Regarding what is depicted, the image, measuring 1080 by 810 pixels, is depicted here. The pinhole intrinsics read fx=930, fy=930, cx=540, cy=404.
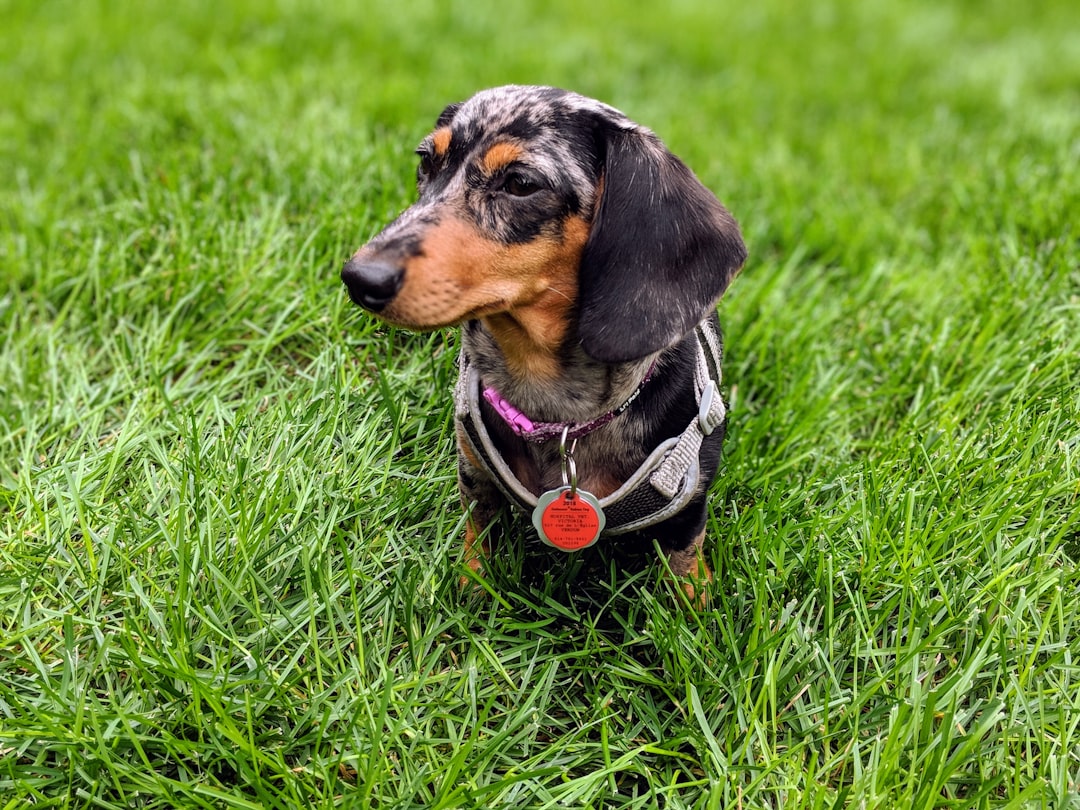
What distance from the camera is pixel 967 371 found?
305 cm

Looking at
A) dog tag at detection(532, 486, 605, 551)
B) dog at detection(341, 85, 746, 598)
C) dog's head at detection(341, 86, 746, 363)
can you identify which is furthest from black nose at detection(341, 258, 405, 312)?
dog tag at detection(532, 486, 605, 551)

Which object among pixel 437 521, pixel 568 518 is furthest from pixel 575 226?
pixel 437 521

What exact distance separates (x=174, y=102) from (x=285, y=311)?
6.03 feet

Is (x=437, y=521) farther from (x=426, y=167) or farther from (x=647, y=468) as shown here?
(x=426, y=167)

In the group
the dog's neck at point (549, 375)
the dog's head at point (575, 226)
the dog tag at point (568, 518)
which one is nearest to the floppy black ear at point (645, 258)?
the dog's head at point (575, 226)

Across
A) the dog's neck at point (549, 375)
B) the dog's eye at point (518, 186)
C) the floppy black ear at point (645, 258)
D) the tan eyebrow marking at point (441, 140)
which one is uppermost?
the tan eyebrow marking at point (441, 140)

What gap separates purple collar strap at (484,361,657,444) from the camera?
7.30ft

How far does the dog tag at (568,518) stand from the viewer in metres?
2.19

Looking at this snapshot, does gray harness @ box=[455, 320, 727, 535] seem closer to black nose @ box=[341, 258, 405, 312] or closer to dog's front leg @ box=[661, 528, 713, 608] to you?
dog's front leg @ box=[661, 528, 713, 608]

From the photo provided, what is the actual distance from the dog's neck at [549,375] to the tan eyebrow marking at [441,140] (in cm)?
41

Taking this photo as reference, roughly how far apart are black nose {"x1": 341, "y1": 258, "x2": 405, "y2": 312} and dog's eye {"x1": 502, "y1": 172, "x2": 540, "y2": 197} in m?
0.38

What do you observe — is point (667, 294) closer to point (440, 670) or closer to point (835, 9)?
point (440, 670)

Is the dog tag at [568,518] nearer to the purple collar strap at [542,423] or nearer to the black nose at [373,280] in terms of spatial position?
the purple collar strap at [542,423]

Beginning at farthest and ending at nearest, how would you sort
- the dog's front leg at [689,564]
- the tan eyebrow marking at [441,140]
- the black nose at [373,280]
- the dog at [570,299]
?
the dog's front leg at [689,564]
the tan eyebrow marking at [441,140]
the dog at [570,299]
the black nose at [373,280]
